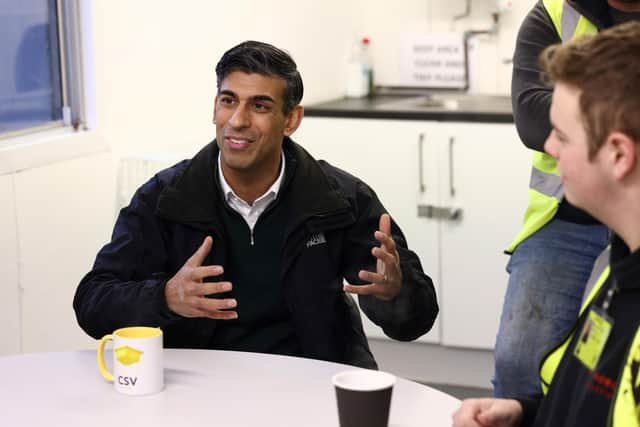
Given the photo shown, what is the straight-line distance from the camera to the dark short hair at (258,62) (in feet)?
7.63

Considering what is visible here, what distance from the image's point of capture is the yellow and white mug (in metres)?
1.71

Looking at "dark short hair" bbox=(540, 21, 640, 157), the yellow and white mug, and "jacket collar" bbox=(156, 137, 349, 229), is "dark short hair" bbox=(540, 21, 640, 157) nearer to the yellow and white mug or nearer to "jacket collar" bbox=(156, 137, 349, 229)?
the yellow and white mug

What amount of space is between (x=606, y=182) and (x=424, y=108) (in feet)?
9.28

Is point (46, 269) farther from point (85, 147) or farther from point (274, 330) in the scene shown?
point (274, 330)

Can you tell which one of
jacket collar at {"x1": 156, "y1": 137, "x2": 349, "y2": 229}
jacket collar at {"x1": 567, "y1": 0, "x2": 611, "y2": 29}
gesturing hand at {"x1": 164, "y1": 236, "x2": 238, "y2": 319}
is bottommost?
gesturing hand at {"x1": 164, "y1": 236, "x2": 238, "y2": 319}

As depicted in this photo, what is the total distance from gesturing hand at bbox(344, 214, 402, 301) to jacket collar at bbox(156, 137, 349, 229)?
0.82 ft

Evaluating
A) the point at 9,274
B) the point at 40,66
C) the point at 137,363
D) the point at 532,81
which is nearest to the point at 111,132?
the point at 40,66

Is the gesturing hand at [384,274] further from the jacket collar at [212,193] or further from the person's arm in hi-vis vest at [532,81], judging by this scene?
the person's arm in hi-vis vest at [532,81]

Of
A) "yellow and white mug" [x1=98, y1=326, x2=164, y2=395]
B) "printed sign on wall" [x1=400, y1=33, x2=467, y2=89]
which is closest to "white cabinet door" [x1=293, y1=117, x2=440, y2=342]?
"printed sign on wall" [x1=400, y1=33, x2=467, y2=89]

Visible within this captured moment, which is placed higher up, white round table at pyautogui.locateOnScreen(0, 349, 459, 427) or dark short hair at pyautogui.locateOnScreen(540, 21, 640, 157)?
dark short hair at pyautogui.locateOnScreen(540, 21, 640, 157)

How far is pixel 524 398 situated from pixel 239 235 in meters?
0.85

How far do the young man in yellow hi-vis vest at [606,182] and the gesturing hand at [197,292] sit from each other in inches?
25.6

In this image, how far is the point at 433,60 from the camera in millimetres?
4695

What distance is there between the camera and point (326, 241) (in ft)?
7.55
